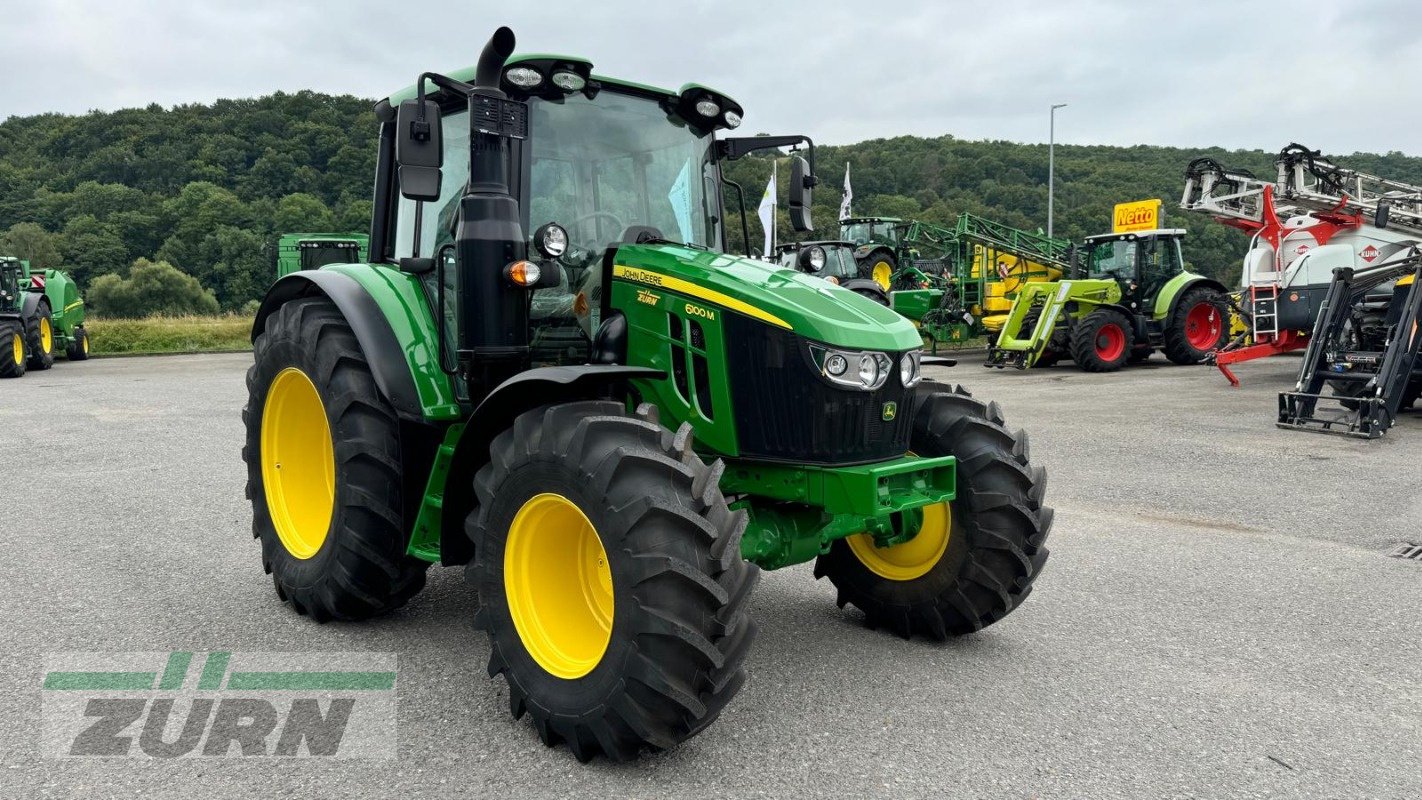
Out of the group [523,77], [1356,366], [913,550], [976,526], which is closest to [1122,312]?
[1356,366]

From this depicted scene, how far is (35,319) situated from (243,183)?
30.5 meters

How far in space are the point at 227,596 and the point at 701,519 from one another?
3.05 m

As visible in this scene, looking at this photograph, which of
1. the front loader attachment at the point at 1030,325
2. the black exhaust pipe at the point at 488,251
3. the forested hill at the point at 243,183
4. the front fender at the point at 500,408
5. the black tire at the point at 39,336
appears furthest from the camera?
the forested hill at the point at 243,183

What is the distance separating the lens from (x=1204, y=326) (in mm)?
19219

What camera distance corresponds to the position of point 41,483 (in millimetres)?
7617

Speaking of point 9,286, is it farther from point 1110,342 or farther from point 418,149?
point 1110,342

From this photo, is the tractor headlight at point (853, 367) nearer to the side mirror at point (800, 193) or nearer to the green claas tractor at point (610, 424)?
the green claas tractor at point (610, 424)

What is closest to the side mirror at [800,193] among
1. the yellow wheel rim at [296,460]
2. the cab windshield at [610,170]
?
the cab windshield at [610,170]

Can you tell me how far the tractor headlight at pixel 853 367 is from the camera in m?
3.26

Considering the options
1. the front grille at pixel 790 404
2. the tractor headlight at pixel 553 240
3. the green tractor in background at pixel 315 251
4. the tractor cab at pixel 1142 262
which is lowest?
the front grille at pixel 790 404

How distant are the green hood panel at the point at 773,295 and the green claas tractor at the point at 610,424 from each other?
0.04ft

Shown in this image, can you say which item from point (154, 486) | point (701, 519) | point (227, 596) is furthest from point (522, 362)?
point (154, 486)

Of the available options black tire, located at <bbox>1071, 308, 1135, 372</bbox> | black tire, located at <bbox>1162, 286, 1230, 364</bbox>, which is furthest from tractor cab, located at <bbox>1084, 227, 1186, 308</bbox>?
black tire, located at <bbox>1071, 308, 1135, 372</bbox>

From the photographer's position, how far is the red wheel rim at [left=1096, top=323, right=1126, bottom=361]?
1812 cm
